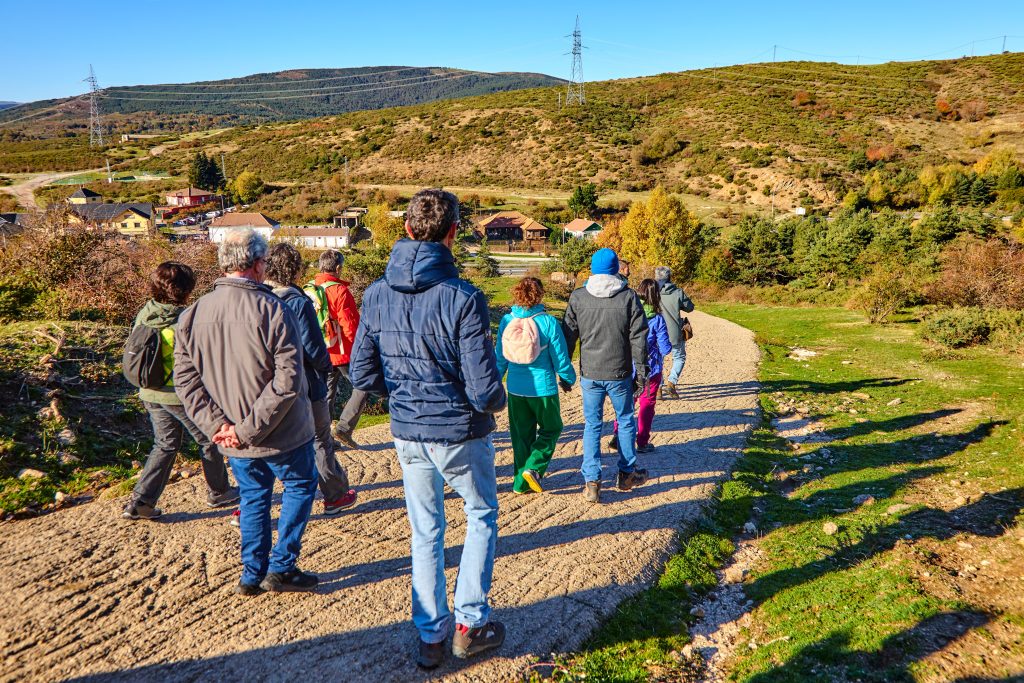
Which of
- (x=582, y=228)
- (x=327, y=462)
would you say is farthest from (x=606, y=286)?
(x=582, y=228)

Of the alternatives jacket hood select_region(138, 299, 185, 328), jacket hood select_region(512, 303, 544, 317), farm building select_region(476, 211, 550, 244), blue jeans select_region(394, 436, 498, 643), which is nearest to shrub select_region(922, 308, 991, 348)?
jacket hood select_region(512, 303, 544, 317)

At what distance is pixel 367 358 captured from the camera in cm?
296

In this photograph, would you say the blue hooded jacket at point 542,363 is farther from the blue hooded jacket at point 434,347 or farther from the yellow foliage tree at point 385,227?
the yellow foliage tree at point 385,227

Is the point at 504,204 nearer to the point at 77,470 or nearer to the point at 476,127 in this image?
the point at 476,127

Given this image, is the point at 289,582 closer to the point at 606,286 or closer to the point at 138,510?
the point at 138,510

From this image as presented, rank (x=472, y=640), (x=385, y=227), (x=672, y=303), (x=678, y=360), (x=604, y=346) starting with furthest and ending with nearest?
(x=385, y=227), (x=678, y=360), (x=672, y=303), (x=604, y=346), (x=472, y=640)

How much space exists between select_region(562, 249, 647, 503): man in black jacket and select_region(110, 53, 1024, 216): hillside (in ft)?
165

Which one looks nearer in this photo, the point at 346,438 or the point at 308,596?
the point at 308,596

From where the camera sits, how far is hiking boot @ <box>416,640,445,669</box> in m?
3.00

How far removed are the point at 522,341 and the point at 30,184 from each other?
9189 cm

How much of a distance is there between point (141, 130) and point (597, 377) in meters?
180

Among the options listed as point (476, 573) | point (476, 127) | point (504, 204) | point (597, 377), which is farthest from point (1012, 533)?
point (476, 127)

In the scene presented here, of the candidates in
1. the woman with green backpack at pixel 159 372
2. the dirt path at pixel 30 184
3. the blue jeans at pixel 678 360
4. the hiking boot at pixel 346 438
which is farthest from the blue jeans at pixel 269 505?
the dirt path at pixel 30 184

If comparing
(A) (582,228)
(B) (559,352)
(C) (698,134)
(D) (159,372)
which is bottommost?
(A) (582,228)
